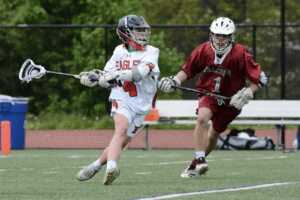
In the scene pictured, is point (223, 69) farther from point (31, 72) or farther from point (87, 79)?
point (31, 72)

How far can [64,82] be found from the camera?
19859 millimetres

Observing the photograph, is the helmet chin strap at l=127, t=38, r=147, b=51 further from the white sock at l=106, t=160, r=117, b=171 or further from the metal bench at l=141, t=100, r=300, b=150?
the metal bench at l=141, t=100, r=300, b=150

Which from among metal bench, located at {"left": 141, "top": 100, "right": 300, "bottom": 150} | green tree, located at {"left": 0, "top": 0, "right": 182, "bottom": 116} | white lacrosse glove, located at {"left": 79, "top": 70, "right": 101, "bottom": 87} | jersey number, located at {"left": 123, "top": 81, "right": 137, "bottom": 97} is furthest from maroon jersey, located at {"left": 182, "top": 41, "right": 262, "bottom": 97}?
green tree, located at {"left": 0, "top": 0, "right": 182, "bottom": 116}

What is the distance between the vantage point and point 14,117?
38.2 ft

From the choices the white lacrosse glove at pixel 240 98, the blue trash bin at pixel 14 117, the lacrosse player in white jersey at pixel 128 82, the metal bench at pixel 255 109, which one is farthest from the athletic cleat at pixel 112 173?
the metal bench at pixel 255 109

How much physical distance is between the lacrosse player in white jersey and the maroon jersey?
905mm

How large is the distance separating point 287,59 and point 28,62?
11477 millimetres

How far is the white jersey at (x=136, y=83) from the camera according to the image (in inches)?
241

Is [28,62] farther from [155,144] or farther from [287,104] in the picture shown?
[155,144]

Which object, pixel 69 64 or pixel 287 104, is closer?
pixel 287 104

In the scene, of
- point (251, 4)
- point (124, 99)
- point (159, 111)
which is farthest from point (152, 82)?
point (251, 4)

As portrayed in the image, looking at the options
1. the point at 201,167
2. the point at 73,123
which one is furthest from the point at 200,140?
the point at 73,123

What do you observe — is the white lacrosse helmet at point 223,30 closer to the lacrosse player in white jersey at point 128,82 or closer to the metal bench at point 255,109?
the lacrosse player in white jersey at point 128,82

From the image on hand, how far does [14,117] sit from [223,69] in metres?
5.91
